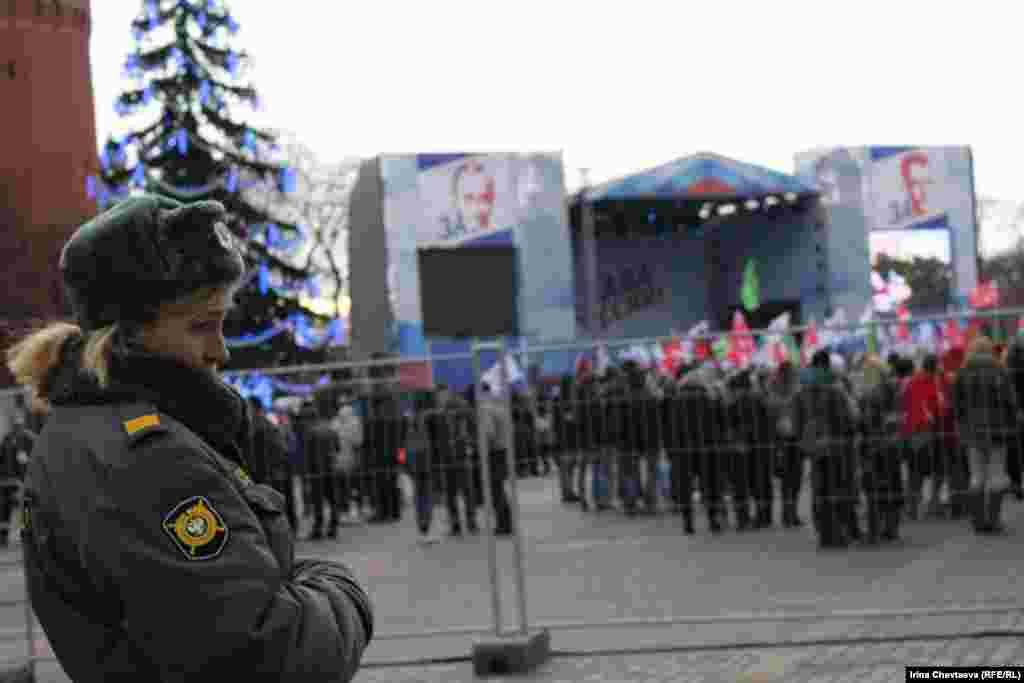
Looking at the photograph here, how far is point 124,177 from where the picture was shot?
24.0 ft

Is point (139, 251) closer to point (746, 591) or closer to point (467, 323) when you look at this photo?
point (746, 591)

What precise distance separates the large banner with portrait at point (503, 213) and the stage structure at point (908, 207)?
30.1 feet

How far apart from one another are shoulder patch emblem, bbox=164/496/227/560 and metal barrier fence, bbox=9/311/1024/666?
557 cm

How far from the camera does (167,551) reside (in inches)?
65.9

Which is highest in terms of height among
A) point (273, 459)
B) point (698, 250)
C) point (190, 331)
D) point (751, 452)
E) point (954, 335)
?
point (698, 250)

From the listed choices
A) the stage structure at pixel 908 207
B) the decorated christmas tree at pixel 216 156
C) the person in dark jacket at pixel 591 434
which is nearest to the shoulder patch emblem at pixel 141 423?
the decorated christmas tree at pixel 216 156

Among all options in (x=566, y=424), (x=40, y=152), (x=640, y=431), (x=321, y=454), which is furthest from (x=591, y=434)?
(x=40, y=152)

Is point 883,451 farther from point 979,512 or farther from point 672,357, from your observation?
point 672,357

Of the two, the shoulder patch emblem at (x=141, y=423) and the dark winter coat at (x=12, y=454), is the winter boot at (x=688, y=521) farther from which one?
the shoulder patch emblem at (x=141, y=423)

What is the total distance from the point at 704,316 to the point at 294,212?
1487 cm

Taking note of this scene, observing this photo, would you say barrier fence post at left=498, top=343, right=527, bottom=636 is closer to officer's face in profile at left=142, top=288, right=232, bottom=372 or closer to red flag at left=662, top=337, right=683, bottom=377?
red flag at left=662, top=337, right=683, bottom=377

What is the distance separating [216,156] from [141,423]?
20.7 metres

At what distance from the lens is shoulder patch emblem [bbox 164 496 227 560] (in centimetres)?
167

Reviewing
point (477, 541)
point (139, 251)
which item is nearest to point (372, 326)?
point (477, 541)
